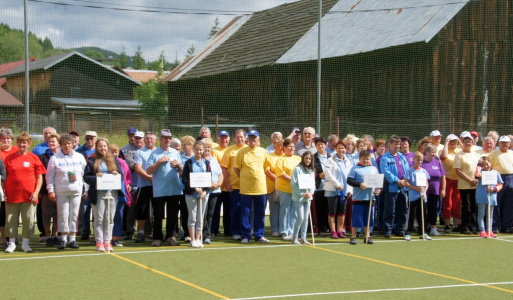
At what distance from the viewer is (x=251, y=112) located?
32531 millimetres

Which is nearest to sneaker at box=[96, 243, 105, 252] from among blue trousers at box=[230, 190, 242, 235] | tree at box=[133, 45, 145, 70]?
→ blue trousers at box=[230, 190, 242, 235]

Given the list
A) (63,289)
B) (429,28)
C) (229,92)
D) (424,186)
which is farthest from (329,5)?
(63,289)

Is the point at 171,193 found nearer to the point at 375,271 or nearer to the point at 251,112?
the point at 375,271

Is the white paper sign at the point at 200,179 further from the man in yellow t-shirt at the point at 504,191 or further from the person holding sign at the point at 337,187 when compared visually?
the man in yellow t-shirt at the point at 504,191

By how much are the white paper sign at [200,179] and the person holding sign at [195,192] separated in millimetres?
22

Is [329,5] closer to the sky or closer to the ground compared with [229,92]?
closer to the sky

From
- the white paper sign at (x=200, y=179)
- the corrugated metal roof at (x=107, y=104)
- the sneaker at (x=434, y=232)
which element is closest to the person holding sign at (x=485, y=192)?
the sneaker at (x=434, y=232)

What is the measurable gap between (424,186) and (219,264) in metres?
4.74

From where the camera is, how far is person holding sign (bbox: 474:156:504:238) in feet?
42.1

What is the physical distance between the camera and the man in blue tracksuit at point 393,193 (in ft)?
41.3

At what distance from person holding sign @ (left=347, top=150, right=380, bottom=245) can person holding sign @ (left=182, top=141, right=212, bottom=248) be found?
2.58 m

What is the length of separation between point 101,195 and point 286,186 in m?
3.26

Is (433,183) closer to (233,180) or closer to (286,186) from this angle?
(286,186)

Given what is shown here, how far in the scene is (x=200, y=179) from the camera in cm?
1110
